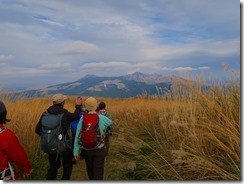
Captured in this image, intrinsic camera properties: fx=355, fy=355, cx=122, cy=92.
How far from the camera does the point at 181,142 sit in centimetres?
507

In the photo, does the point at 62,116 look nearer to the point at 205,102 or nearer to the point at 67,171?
the point at 67,171

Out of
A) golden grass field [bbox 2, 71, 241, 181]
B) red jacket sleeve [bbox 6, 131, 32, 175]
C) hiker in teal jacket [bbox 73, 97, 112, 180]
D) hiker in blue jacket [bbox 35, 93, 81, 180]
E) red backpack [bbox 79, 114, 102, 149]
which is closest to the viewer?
red jacket sleeve [bbox 6, 131, 32, 175]

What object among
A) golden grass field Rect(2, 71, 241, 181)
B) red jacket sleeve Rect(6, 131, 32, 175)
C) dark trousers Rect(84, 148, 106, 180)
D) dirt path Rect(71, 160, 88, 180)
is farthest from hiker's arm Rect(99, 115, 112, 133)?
dirt path Rect(71, 160, 88, 180)

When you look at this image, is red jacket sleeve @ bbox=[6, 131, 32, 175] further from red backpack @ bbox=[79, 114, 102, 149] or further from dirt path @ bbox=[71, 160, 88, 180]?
dirt path @ bbox=[71, 160, 88, 180]

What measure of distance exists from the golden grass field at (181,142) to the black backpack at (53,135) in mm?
982

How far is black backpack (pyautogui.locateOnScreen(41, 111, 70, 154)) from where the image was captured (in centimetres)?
496

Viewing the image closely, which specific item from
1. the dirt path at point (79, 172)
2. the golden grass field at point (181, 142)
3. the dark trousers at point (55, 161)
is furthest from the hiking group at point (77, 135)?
the dirt path at point (79, 172)

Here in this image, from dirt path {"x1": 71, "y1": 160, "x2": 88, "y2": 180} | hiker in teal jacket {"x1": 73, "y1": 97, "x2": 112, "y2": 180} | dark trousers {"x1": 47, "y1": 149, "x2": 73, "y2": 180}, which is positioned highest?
hiker in teal jacket {"x1": 73, "y1": 97, "x2": 112, "y2": 180}

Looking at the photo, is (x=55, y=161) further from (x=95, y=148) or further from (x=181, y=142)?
(x=181, y=142)

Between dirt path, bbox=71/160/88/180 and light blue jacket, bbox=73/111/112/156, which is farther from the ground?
light blue jacket, bbox=73/111/112/156

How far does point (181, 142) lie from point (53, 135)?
1817 mm

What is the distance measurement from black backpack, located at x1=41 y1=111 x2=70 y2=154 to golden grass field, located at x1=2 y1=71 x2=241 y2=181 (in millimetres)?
982

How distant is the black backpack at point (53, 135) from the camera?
16.3ft

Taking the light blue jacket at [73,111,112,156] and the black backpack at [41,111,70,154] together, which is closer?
the light blue jacket at [73,111,112,156]
